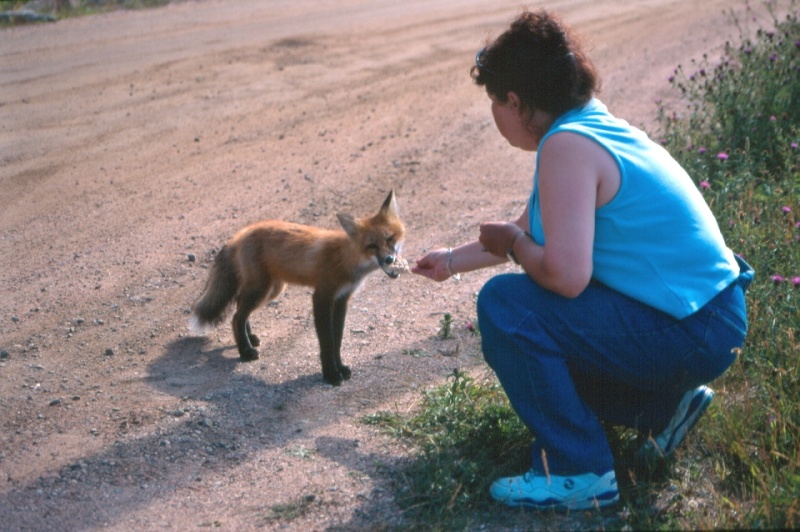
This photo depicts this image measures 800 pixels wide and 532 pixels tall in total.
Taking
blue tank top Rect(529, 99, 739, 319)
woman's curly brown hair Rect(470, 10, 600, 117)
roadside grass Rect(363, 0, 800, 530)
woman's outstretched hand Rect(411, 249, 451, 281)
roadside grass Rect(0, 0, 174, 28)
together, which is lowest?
roadside grass Rect(363, 0, 800, 530)

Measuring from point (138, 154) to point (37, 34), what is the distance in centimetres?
495

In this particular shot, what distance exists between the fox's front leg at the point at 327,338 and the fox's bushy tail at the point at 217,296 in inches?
24.6

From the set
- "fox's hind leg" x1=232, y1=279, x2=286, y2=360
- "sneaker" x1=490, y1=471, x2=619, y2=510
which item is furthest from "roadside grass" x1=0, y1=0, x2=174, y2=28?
"sneaker" x1=490, y1=471, x2=619, y2=510

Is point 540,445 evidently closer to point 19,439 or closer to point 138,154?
point 19,439

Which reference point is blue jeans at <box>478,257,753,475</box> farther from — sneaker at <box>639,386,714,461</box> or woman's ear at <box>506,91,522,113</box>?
woman's ear at <box>506,91,522,113</box>

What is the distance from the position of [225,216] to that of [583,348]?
14.8 ft

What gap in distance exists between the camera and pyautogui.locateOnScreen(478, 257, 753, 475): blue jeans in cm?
343

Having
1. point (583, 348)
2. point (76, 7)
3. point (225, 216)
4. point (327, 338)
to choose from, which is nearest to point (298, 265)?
point (327, 338)

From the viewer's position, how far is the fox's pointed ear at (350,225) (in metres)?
5.46

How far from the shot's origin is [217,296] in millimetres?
5621

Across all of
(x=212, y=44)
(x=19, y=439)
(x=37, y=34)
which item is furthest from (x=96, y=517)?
(x=37, y=34)

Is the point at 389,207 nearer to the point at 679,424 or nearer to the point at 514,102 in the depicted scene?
the point at 514,102

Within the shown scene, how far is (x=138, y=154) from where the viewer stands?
8703 mm

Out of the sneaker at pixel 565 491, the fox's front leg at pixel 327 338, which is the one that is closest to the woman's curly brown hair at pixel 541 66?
the sneaker at pixel 565 491
